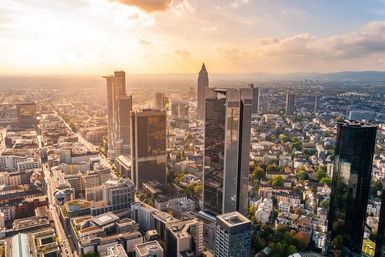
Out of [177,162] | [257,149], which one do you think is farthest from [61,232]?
[257,149]

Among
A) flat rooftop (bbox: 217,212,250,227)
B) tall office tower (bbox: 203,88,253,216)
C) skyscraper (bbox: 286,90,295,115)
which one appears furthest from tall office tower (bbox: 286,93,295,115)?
flat rooftop (bbox: 217,212,250,227)

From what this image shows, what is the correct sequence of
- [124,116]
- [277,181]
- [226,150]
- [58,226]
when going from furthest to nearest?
[124,116], [277,181], [58,226], [226,150]

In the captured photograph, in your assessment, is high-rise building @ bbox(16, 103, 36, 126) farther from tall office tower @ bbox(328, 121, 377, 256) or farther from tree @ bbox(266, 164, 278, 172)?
tall office tower @ bbox(328, 121, 377, 256)

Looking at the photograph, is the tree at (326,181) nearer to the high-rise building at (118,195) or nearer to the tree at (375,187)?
the tree at (375,187)

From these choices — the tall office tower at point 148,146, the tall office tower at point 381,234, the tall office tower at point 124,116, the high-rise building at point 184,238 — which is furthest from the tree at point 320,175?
the tall office tower at point 124,116

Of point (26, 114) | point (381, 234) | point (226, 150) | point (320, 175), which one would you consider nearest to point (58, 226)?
point (226, 150)

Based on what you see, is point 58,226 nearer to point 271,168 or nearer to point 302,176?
point 271,168
